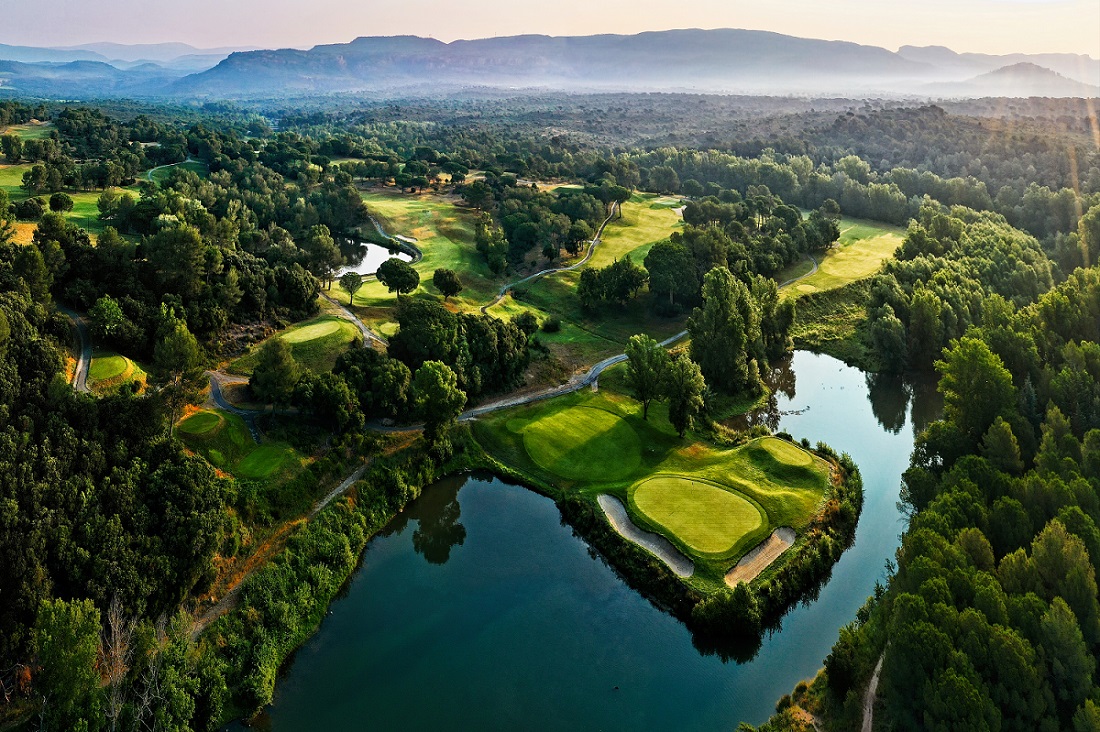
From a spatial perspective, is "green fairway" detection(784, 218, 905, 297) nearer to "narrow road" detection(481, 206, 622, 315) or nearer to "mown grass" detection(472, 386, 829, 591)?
"narrow road" detection(481, 206, 622, 315)

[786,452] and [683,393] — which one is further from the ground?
[683,393]

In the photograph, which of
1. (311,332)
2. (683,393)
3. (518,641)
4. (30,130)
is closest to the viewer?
(518,641)

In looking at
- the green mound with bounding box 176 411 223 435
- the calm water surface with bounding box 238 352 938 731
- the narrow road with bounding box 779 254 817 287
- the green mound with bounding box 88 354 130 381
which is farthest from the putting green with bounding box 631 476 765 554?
the narrow road with bounding box 779 254 817 287

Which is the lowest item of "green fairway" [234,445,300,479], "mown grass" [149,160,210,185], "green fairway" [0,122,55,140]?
"green fairway" [234,445,300,479]

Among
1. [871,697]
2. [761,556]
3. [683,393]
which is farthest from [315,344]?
[871,697]

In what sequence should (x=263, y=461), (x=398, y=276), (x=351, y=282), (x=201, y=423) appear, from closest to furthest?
(x=263, y=461) → (x=201, y=423) → (x=351, y=282) → (x=398, y=276)

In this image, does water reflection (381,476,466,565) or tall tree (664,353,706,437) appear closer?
water reflection (381,476,466,565)

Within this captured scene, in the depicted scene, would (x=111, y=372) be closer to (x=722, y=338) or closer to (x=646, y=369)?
(x=646, y=369)

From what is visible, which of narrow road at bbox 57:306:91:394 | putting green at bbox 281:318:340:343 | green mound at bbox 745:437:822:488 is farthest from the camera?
putting green at bbox 281:318:340:343
